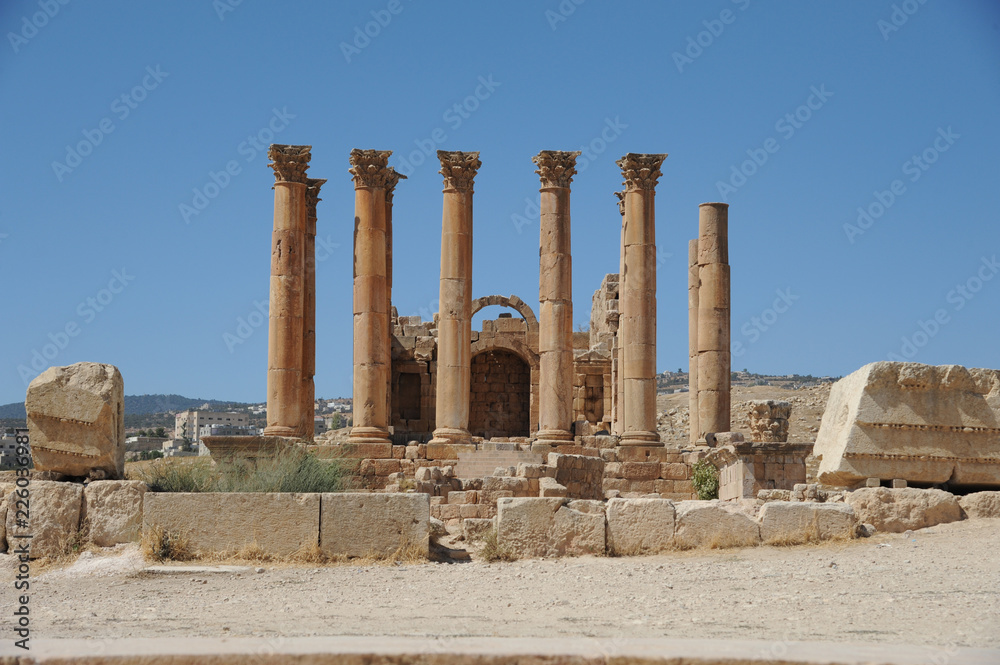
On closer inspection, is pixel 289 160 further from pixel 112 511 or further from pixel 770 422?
pixel 112 511

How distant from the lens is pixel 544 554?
1334 centimetres

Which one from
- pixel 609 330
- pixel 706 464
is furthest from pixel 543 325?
pixel 609 330

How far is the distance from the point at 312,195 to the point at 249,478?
14.7 meters

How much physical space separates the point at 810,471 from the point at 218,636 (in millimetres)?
22530

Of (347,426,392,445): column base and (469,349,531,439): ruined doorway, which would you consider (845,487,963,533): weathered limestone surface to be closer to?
(347,426,392,445): column base

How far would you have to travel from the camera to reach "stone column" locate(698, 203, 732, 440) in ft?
88.1

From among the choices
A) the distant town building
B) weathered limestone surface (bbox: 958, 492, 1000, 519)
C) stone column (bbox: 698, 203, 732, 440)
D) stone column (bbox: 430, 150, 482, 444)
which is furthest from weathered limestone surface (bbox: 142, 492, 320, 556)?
the distant town building

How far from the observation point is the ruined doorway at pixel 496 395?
38969 mm

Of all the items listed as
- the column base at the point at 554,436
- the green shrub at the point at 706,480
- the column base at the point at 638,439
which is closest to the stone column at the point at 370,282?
the column base at the point at 554,436

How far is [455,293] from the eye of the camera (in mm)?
26109

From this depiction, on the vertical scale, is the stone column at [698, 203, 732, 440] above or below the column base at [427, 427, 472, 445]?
above

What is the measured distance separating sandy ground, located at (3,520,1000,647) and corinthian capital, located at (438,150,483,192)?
14591mm

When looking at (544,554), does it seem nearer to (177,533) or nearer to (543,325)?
(177,533)

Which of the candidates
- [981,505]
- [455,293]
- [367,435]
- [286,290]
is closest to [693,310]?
[455,293]
